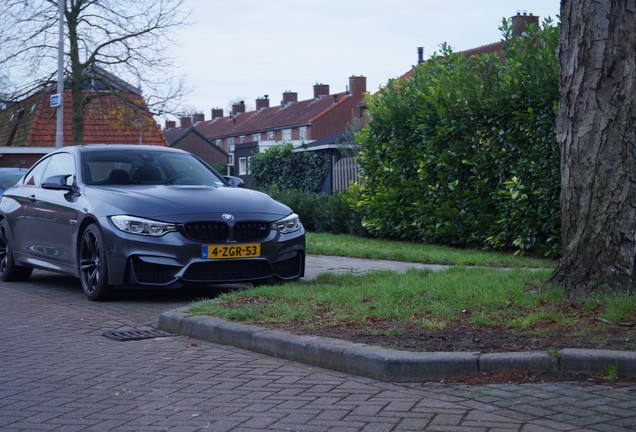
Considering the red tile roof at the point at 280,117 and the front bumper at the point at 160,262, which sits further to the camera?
the red tile roof at the point at 280,117

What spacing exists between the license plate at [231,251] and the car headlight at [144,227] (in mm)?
400

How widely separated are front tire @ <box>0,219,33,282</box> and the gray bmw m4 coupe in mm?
452

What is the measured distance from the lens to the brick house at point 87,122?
31578 mm

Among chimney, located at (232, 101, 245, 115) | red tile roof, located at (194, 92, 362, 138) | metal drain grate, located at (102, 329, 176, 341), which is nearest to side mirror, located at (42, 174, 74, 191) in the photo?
metal drain grate, located at (102, 329, 176, 341)

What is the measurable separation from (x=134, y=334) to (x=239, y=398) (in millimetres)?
2568

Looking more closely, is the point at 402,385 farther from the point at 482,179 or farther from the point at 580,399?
the point at 482,179

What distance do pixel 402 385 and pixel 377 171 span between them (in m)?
11.8

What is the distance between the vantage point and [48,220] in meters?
10.6

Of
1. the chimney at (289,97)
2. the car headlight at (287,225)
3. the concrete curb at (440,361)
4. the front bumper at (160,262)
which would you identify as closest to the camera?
the concrete curb at (440,361)

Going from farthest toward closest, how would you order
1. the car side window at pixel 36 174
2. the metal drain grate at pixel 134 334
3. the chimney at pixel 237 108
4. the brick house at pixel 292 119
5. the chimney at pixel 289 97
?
the chimney at pixel 237 108 → the chimney at pixel 289 97 → the brick house at pixel 292 119 → the car side window at pixel 36 174 → the metal drain grate at pixel 134 334

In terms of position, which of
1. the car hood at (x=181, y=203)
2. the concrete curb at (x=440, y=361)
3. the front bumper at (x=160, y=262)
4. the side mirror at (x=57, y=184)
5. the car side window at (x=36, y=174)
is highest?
the car side window at (x=36, y=174)

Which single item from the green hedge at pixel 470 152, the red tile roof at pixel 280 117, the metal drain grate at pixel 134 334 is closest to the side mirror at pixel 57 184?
the metal drain grate at pixel 134 334

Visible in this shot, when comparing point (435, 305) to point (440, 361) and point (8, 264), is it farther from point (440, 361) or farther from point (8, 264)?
point (8, 264)

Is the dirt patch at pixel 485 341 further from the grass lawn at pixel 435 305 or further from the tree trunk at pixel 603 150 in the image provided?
the tree trunk at pixel 603 150
